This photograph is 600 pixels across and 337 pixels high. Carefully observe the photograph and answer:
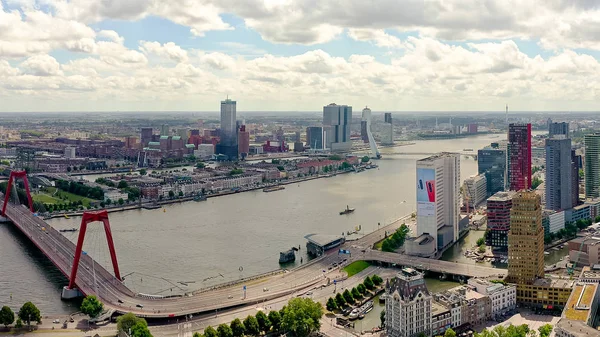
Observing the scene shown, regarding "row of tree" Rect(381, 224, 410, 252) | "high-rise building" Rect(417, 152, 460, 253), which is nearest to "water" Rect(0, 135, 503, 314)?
"row of tree" Rect(381, 224, 410, 252)

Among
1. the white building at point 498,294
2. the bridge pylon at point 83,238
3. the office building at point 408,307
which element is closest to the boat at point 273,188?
the bridge pylon at point 83,238

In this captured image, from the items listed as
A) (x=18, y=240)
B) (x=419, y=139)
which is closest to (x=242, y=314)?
(x=18, y=240)

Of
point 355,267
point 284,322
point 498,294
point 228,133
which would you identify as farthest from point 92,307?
point 228,133

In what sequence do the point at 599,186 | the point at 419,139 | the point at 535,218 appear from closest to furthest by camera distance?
1. the point at 535,218
2. the point at 599,186
3. the point at 419,139

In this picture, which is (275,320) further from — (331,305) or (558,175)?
(558,175)

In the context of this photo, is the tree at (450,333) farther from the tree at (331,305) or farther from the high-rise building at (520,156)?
the high-rise building at (520,156)

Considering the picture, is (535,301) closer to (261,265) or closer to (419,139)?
(261,265)

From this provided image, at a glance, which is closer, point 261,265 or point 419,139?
point 261,265
